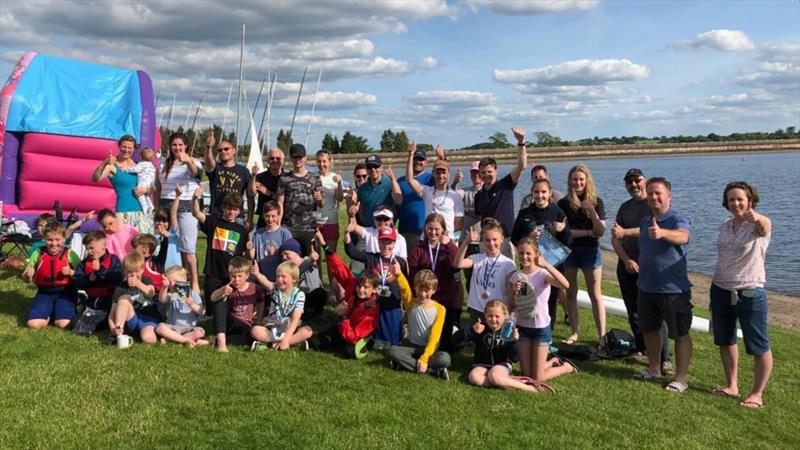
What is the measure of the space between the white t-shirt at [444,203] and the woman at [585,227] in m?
1.19

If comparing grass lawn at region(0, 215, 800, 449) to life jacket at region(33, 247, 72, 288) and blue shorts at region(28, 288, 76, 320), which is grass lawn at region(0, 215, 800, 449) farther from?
life jacket at region(33, 247, 72, 288)

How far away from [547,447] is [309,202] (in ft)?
13.4

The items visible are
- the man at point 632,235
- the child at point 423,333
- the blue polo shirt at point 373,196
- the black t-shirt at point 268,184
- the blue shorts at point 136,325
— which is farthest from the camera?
the black t-shirt at point 268,184

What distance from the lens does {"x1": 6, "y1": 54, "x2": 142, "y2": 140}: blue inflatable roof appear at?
10180mm

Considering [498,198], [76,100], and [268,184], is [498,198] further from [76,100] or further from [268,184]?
[76,100]

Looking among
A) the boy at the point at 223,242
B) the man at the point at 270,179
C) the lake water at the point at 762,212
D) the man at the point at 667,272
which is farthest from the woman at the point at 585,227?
the lake water at the point at 762,212

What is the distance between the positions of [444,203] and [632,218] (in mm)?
2060

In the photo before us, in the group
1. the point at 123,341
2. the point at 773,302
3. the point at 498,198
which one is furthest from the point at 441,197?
the point at 773,302

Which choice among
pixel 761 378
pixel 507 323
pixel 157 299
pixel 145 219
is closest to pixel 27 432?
pixel 157 299

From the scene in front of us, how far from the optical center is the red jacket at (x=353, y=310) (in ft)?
19.8

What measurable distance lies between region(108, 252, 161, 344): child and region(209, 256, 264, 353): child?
25.4 inches

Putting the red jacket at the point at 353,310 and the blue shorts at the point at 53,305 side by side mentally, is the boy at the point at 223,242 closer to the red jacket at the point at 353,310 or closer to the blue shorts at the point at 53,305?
the red jacket at the point at 353,310

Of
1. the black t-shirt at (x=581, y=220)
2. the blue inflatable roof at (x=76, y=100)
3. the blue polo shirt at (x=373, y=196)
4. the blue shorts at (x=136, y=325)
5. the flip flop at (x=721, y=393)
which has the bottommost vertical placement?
the flip flop at (x=721, y=393)

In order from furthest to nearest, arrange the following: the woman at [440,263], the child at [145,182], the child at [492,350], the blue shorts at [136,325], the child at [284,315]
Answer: the child at [145,182], the woman at [440,263], the blue shorts at [136,325], the child at [284,315], the child at [492,350]
